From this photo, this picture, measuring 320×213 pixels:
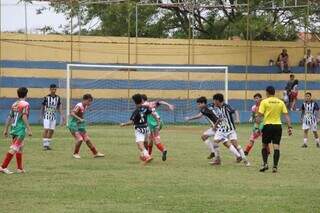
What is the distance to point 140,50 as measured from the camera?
4881 cm

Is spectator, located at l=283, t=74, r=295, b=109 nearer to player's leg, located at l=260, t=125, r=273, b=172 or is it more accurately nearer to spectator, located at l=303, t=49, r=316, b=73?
spectator, located at l=303, t=49, r=316, b=73

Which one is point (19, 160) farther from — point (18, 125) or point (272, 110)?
point (272, 110)

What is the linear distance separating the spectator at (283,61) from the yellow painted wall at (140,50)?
1.21m

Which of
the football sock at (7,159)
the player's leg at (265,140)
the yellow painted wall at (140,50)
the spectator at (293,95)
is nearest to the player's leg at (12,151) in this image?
the football sock at (7,159)

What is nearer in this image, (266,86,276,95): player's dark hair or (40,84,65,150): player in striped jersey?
(266,86,276,95): player's dark hair

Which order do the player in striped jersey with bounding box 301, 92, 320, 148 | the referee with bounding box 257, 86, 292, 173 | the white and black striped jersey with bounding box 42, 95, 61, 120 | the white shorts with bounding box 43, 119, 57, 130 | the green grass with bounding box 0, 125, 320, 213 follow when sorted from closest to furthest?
the green grass with bounding box 0, 125, 320, 213 → the referee with bounding box 257, 86, 292, 173 → the white shorts with bounding box 43, 119, 57, 130 → the white and black striped jersey with bounding box 42, 95, 61, 120 → the player in striped jersey with bounding box 301, 92, 320, 148

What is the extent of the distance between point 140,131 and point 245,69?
30.2m

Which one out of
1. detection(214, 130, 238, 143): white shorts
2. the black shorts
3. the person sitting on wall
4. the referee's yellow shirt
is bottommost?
detection(214, 130, 238, 143): white shorts

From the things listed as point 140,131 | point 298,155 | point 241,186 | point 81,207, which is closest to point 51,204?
point 81,207

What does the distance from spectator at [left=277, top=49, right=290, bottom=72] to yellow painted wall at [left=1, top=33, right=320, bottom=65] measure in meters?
1.21

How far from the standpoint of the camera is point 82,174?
56.0 ft

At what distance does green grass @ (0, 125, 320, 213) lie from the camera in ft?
41.3

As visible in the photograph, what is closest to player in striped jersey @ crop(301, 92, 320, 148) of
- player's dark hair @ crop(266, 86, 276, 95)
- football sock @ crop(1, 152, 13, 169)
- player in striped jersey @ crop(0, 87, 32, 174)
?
player's dark hair @ crop(266, 86, 276, 95)

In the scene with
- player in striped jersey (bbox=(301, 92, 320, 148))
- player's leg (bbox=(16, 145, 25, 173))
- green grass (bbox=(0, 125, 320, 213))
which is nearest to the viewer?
green grass (bbox=(0, 125, 320, 213))
